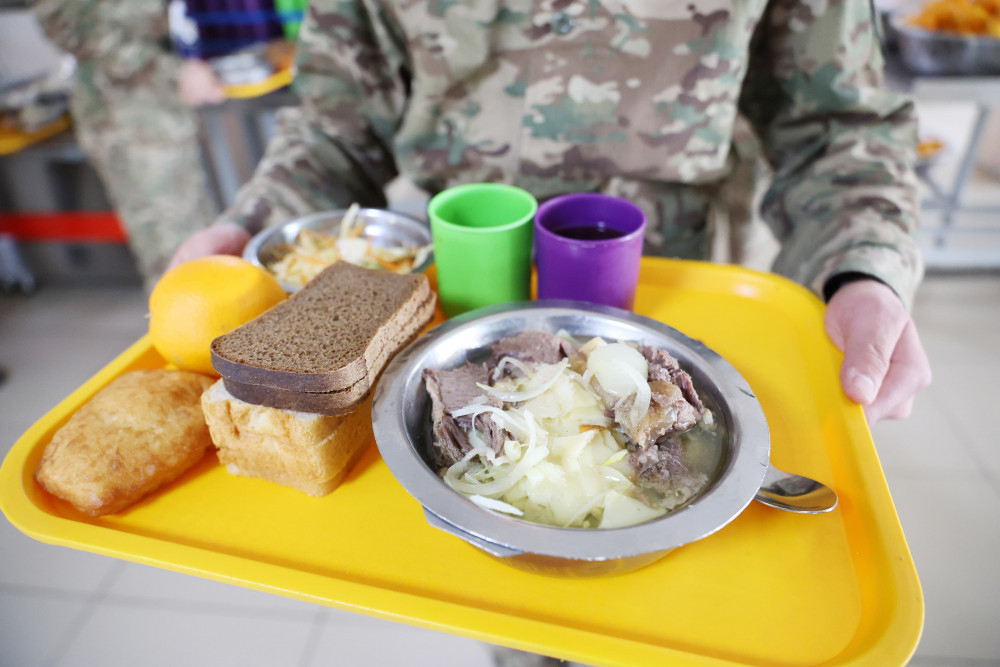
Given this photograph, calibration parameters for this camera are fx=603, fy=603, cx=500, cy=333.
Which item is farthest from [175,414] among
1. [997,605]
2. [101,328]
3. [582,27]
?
[101,328]

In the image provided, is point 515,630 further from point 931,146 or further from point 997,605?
point 931,146

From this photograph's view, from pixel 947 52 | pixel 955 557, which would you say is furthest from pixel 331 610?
pixel 947 52

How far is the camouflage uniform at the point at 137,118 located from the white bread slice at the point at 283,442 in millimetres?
2270

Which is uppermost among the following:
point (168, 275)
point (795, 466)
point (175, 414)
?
point (168, 275)

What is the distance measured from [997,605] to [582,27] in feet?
5.93

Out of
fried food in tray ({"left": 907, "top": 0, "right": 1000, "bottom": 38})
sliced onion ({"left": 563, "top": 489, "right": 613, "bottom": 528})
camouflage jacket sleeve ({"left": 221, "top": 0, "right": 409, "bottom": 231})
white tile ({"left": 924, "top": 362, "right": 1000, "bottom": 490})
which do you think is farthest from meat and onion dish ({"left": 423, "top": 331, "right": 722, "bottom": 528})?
fried food in tray ({"left": 907, "top": 0, "right": 1000, "bottom": 38})

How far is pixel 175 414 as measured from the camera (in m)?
0.87

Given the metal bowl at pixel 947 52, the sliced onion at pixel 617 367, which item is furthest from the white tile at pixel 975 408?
the sliced onion at pixel 617 367

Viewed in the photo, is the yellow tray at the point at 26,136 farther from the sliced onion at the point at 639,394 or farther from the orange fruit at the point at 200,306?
the sliced onion at the point at 639,394

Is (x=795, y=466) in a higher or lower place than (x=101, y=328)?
higher

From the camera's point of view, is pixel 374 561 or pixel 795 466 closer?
pixel 374 561

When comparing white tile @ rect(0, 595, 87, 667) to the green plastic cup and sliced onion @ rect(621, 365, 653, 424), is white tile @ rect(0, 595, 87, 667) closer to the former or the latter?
the green plastic cup

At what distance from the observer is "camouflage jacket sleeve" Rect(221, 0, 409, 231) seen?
132cm

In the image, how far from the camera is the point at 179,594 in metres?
1.65
